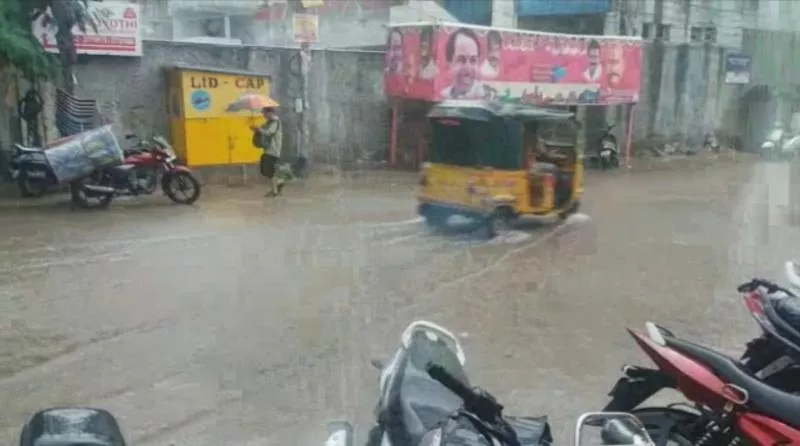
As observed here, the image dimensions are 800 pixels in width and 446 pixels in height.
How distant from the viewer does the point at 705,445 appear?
361 cm

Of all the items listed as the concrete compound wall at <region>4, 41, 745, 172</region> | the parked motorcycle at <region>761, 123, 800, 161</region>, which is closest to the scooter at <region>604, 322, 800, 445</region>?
the parked motorcycle at <region>761, 123, 800, 161</region>

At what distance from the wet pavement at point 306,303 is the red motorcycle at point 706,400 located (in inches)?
54.4

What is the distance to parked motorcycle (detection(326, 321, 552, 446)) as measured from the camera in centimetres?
270

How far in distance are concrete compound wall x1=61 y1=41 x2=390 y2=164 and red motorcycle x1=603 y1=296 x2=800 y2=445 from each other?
514 inches

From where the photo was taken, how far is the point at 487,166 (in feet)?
36.9

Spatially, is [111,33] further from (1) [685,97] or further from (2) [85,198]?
(1) [685,97]

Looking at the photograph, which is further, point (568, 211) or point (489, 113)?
point (568, 211)

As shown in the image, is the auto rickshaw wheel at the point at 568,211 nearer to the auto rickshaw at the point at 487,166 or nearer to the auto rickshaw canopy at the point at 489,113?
the auto rickshaw at the point at 487,166

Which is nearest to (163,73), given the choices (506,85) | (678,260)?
(506,85)

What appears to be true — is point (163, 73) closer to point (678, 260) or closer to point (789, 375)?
point (678, 260)

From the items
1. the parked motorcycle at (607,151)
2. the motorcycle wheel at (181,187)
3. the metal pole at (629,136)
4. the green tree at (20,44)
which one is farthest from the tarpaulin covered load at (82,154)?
the metal pole at (629,136)

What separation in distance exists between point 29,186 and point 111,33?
3.42 meters

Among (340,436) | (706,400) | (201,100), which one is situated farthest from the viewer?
(201,100)

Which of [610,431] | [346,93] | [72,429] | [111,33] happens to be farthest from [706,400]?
[346,93]
